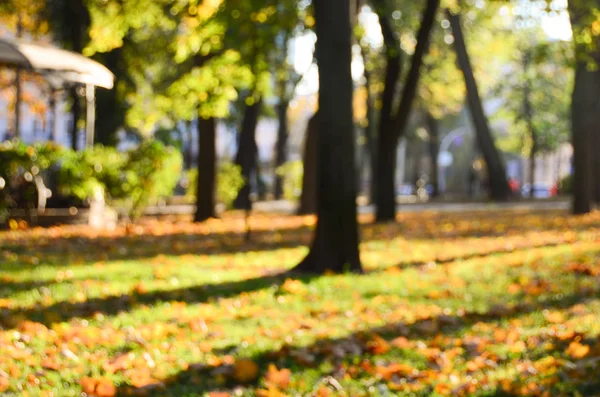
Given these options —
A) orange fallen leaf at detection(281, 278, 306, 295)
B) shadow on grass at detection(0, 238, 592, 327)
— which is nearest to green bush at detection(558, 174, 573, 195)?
shadow on grass at detection(0, 238, 592, 327)

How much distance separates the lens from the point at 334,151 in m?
10.8

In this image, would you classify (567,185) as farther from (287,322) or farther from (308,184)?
(287,322)

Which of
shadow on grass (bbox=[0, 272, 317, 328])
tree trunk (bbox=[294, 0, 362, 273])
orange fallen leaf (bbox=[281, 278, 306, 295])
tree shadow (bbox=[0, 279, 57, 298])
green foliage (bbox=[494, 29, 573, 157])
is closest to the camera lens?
shadow on grass (bbox=[0, 272, 317, 328])

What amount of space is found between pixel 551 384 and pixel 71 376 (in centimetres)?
270

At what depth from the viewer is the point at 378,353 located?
6.42m

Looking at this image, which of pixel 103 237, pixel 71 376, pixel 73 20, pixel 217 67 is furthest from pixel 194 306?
pixel 73 20

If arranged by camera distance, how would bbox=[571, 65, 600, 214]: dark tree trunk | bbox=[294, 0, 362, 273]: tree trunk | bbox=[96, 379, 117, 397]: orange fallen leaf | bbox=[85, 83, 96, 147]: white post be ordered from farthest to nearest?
bbox=[571, 65, 600, 214]: dark tree trunk < bbox=[85, 83, 96, 147]: white post < bbox=[294, 0, 362, 273]: tree trunk < bbox=[96, 379, 117, 397]: orange fallen leaf

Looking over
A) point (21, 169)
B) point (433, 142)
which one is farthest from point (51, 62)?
point (433, 142)

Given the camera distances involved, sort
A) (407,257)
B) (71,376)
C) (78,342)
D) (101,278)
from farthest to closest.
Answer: (407,257), (101,278), (78,342), (71,376)

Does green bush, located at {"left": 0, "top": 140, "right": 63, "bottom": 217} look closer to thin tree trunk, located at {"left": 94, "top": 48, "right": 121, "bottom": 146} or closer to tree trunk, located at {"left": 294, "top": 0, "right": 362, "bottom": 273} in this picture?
tree trunk, located at {"left": 294, "top": 0, "right": 362, "bottom": 273}

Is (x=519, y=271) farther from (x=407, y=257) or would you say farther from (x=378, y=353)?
(x=378, y=353)

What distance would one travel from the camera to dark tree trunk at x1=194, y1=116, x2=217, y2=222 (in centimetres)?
2008

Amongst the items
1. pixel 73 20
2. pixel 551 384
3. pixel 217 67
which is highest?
pixel 73 20

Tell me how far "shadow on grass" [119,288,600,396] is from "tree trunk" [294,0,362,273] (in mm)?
2812
